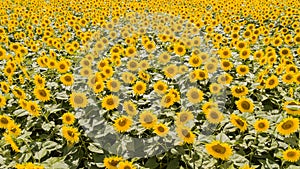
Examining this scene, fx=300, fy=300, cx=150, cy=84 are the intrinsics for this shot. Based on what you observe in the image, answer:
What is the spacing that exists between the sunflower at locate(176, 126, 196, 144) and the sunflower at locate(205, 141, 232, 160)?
0.24 m

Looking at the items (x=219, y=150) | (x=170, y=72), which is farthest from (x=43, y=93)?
(x=219, y=150)

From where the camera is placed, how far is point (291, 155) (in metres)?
3.22

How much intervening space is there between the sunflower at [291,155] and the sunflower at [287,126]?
305 millimetres

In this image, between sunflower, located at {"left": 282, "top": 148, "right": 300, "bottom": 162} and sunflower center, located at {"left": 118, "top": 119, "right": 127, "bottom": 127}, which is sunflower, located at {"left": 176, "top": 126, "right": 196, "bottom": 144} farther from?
sunflower, located at {"left": 282, "top": 148, "right": 300, "bottom": 162}

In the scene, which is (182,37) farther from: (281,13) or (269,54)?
(281,13)

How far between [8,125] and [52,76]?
208 cm

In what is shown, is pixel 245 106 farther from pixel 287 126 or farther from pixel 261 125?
pixel 287 126

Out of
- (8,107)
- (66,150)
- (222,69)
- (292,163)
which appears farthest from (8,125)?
(222,69)

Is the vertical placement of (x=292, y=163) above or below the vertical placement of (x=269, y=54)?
below

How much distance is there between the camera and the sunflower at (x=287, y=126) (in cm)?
346

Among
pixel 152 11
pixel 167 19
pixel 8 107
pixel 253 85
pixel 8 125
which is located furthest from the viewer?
pixel 152 11

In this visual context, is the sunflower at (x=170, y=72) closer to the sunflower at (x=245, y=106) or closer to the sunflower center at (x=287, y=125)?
the sunflower at (x=245, y=106)

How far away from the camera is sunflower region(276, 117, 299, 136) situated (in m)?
3.46

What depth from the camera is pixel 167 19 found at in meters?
9.53
